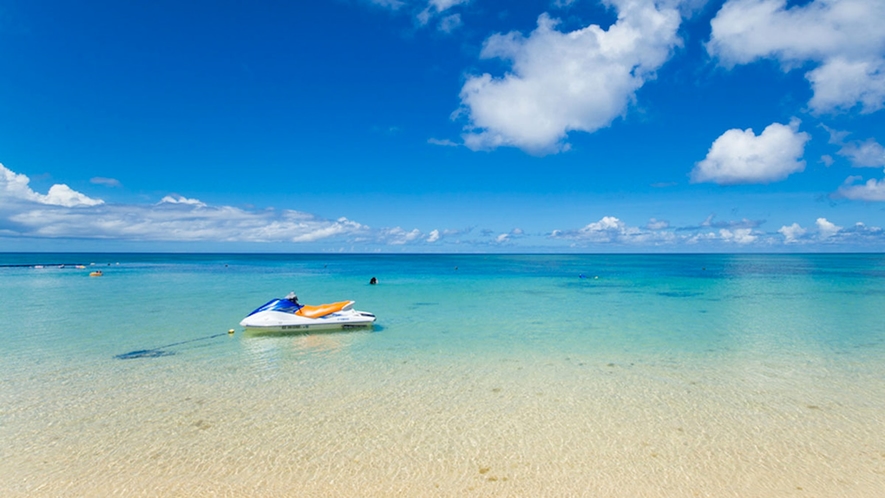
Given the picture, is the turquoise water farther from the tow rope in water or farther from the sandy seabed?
the tow rope in water

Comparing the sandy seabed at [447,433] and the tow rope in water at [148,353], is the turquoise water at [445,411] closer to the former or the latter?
the sandy seabed at [447,433]

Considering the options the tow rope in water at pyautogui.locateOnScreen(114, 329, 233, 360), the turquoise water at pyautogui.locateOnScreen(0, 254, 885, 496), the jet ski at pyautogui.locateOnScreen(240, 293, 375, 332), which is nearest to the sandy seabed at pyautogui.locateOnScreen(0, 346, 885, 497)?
the turquoise water at pyautogui.locateOnScreen(0, 254, 885, 496)

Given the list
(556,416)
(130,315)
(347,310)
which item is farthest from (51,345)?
(556,416)

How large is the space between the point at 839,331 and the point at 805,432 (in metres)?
12.7

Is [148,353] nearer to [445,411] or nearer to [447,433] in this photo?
[445,411]

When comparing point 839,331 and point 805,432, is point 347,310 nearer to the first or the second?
point 805,432

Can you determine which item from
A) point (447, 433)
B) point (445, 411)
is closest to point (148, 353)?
point (445, 411)

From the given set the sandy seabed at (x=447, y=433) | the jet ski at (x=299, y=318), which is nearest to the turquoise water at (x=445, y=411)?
the sandy seabed at (x=447, y=433)

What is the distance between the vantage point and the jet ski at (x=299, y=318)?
16.5 metres

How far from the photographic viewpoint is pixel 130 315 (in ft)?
67.8

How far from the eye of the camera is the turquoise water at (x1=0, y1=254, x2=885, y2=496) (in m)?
6.32

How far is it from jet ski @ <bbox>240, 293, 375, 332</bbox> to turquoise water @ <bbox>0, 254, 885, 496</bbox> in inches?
24.8

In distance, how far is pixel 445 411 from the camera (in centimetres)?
870

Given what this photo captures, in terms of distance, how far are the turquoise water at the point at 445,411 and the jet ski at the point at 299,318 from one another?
630 millimetres
